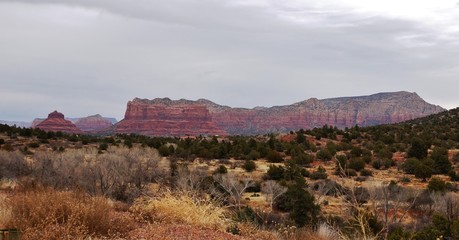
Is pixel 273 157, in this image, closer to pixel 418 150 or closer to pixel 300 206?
pixel 418 150

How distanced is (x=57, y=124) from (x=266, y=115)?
7962 centimetres

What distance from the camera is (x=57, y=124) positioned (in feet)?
510

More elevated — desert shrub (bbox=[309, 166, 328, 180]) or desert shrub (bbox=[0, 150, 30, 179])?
desert shrub (bbox=[0, 150, 30, 179])

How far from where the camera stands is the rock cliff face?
166m

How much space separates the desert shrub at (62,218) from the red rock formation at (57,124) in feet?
500

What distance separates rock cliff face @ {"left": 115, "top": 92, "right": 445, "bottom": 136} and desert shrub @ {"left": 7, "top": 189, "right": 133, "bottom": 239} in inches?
6017

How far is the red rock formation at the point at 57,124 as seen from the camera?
6043 inches

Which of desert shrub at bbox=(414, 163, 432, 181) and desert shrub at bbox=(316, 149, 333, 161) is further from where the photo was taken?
desert shrub at bbox=(316, 149, 333, 161)

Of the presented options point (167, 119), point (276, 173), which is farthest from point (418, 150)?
point (167, 119)

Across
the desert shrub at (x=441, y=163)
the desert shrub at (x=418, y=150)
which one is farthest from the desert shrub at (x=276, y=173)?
the desert shrub at (x=418, y=150)

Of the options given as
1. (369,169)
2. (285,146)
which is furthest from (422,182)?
(285,146)

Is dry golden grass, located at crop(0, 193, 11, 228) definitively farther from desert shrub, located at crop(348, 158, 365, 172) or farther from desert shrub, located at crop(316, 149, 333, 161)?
desert shrub, located at crop(316, 149, 333, 161)

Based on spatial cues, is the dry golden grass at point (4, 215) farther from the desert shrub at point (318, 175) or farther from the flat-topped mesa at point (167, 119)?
the flat-topped mesa at point (167, 119)

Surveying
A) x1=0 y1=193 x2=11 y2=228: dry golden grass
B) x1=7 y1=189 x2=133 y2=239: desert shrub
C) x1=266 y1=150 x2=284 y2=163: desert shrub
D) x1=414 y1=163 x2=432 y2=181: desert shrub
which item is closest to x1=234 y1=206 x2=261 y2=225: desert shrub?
x1=7 y1=189 x2=133 y2=239: desert shrub
